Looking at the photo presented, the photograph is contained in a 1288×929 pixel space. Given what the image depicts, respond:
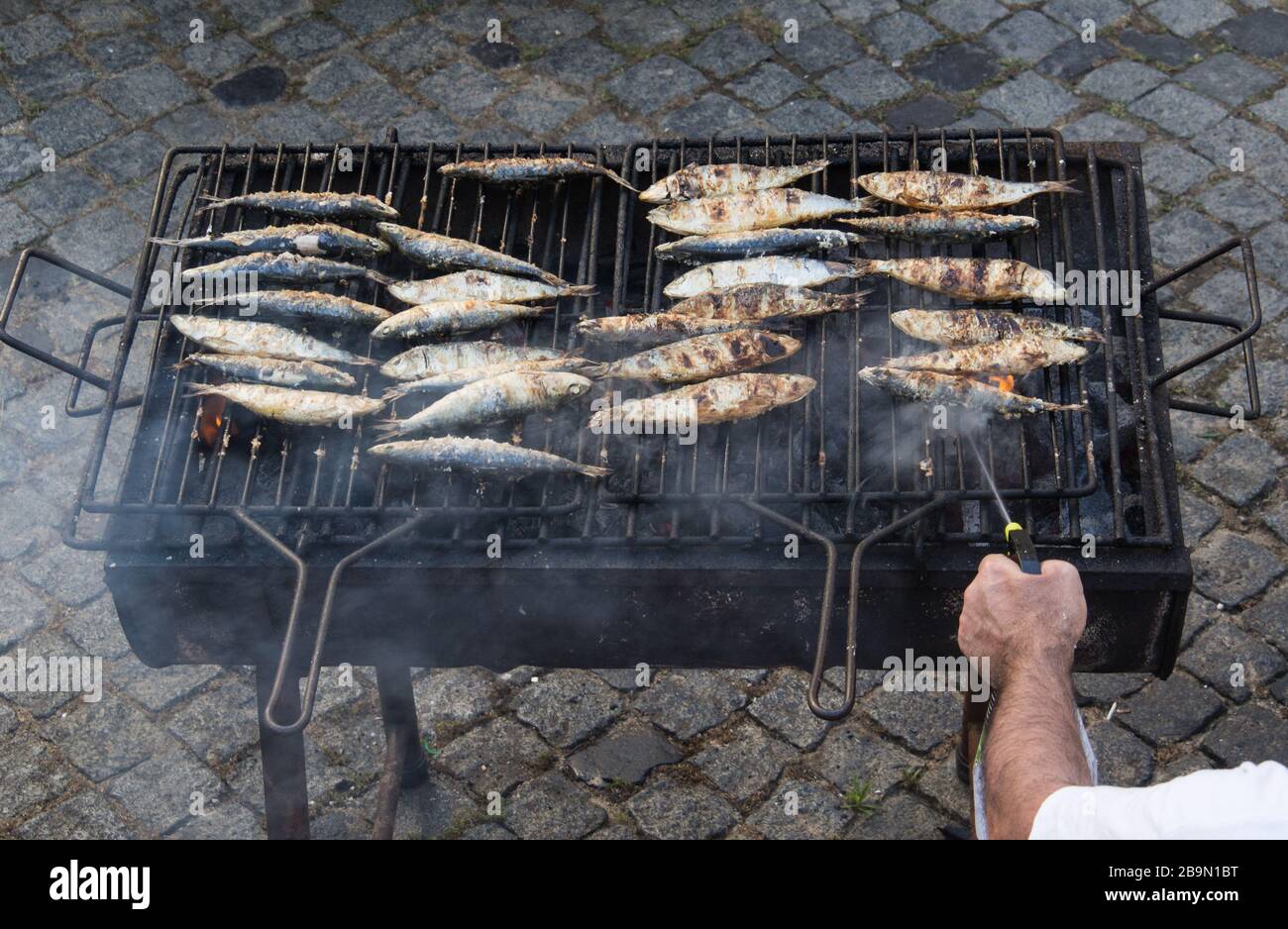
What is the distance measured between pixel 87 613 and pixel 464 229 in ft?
9.26

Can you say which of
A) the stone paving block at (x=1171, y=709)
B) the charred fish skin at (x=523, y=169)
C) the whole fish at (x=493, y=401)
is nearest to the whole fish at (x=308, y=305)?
the whole fish at (x=493, y=401)

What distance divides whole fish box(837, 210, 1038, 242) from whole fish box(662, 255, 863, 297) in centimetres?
26

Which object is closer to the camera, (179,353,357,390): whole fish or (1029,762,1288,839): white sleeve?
(1029,762,1288,839): white sleeve

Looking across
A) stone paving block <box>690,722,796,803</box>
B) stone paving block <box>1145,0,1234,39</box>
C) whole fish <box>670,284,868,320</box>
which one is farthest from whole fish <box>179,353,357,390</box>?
stone paving block <box>1145,0,1234,39</box>

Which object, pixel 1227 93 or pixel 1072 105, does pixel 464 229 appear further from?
pixel 1227 93

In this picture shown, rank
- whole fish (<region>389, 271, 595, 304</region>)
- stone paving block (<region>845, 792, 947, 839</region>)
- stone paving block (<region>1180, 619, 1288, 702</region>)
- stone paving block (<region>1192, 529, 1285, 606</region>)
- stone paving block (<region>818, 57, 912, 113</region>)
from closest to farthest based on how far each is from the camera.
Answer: whole fish (<region>389, 271, 595, 304</region>), stone paving block (<region>845, 792, 947, 839</region>), stone paving block (<region>1180, 619, 1288, 702</region>), stone paving block (<region>1192, 529, 1285, 606</region>), stone paving block (<region>818, 57, 912, 113</region>)

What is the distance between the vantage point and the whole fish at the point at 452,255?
15.3ft

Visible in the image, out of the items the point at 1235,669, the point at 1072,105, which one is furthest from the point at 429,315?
the point at 1072,105

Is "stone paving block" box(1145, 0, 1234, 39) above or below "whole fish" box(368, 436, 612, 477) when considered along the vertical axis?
above

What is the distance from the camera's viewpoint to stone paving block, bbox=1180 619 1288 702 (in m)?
5.51

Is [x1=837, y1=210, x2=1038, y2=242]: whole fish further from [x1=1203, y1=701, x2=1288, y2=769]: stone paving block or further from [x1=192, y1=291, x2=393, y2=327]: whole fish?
[x1=1203, y1=701, x2=1288, y2=769]: stone paving block

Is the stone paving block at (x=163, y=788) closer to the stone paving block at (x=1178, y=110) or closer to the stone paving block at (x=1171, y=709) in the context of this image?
the stone paving block at (x=1171, y=709)

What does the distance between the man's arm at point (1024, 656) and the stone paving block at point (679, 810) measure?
6.60 ft

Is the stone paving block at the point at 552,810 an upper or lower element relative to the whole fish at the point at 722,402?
lower
